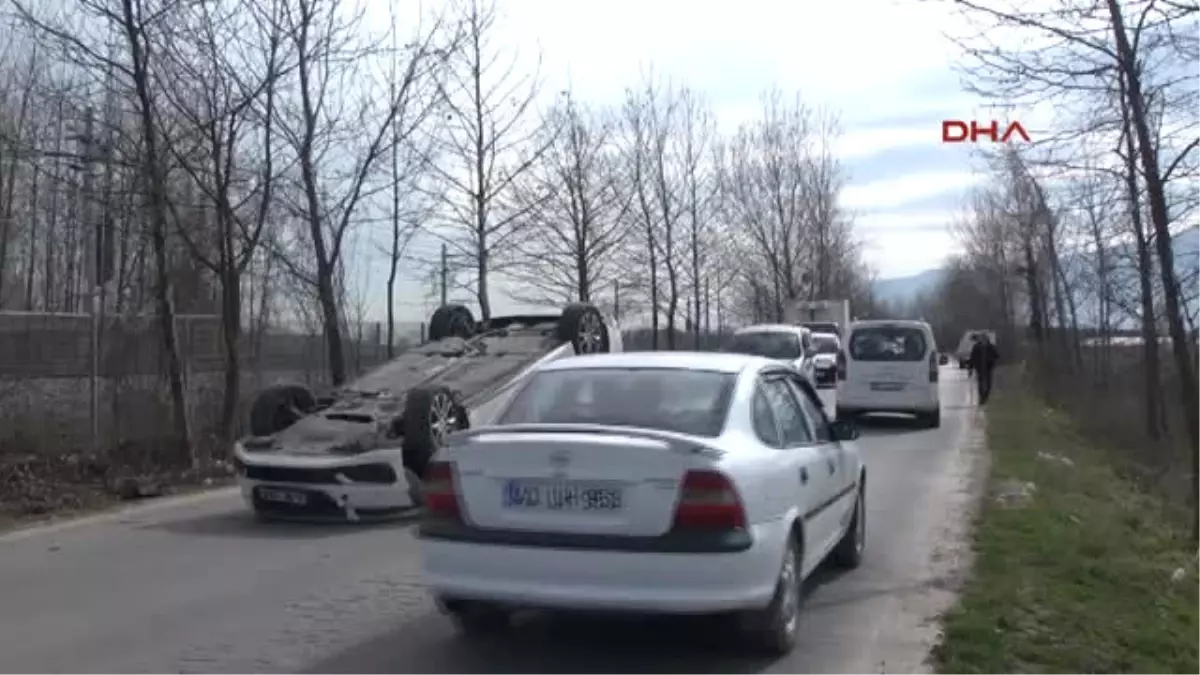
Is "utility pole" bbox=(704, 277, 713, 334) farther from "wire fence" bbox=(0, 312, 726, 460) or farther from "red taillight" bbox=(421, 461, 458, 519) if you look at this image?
"red taillight" bbox=(421, 461, 458, 519)

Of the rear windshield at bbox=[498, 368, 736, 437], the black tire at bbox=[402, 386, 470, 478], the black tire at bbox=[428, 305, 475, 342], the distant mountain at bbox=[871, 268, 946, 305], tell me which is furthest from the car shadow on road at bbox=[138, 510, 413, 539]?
the distant mountain at bbox=[871, 268, 946, 305]

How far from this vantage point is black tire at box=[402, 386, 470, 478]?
11.9 meters

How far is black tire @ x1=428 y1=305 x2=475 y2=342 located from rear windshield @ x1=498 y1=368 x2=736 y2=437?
9.07m

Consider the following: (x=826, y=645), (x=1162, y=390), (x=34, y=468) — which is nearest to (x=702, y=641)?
(x=826, y=645)

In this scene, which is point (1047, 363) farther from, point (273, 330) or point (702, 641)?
point (702, 641)

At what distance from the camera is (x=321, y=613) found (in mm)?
8023

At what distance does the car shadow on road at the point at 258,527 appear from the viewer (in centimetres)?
1140

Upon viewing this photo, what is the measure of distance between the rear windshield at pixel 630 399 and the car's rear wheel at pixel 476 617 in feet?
3.41

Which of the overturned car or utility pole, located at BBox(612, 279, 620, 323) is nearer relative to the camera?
the overturned car

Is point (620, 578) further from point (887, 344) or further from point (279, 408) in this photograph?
point (887, 344)

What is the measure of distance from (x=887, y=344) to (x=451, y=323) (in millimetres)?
10453

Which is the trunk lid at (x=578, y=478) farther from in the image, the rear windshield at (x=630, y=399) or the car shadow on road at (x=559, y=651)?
the car shadow on road at (x=559, y=651)

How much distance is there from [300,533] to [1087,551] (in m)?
6.38

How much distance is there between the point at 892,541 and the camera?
10.9 m
